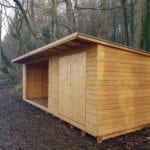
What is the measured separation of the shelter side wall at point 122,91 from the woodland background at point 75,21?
1978 mm

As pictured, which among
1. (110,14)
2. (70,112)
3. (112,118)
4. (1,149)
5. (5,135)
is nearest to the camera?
(1,149)

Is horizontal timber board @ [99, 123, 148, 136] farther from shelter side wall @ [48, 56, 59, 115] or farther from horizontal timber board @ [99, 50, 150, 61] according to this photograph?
shelter side wall @ [48, 56, 59, 115]

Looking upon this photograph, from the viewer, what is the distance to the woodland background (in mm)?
7598

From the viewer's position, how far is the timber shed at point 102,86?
4.60 meters

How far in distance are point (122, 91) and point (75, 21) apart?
8952 mm

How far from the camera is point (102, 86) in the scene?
4613mm

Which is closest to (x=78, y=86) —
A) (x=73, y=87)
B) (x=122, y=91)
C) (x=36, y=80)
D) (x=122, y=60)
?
(x=73, y=87)

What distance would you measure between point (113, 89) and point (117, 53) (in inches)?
34.5

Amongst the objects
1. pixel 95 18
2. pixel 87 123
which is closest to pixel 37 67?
pixel 95 18

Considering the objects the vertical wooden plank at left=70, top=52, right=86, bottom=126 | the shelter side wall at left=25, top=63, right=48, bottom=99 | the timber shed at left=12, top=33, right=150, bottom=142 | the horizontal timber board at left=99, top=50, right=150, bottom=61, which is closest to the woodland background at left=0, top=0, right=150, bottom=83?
the horizontal timber board at left=99, top=50, right=150, bottom=61

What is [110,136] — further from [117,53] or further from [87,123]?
[117,53]

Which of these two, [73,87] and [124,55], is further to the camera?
[73,87]

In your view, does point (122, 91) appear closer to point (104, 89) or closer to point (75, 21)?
point (104, 89)

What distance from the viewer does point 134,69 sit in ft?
17.3
